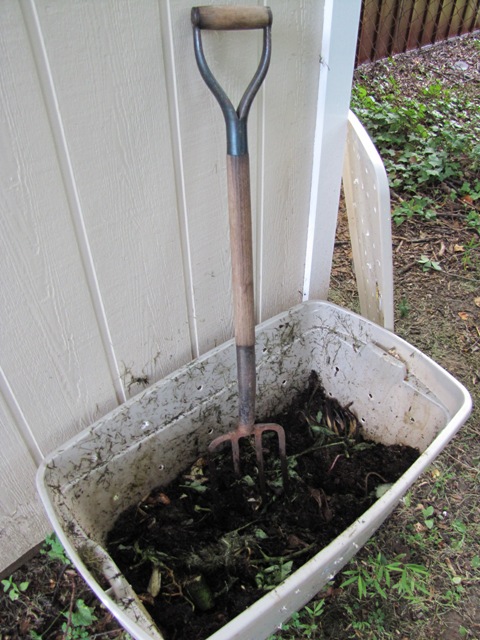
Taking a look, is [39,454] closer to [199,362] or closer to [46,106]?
[199,362]

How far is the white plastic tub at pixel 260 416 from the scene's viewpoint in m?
0.86

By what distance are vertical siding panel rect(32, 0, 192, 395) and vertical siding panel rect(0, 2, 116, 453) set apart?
0.04 meters

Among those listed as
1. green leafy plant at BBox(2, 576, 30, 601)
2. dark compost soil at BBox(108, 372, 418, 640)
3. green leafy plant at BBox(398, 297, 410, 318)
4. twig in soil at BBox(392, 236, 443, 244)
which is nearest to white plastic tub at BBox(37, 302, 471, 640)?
dark compost soil at BBox(108, 372, 418, 640)

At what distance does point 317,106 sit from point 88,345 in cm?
74

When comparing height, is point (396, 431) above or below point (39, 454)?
below

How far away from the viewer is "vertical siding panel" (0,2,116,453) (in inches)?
28.6

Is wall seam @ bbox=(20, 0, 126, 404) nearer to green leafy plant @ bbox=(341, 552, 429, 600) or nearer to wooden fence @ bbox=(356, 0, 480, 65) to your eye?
green leafy plant @ bbox=(341, 552, 429, 600)

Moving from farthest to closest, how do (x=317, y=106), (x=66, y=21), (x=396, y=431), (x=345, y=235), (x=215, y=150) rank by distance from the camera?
(x=345, y=235) < (x=396, y=431) < (x=317, y=106) < (x=215, y=150) < (x=66, y=21)

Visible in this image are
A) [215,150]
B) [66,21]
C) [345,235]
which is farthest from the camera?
[345,235]

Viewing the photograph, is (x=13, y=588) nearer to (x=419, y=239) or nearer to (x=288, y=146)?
(x=288, y=146)

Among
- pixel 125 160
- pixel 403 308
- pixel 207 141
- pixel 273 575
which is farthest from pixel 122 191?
pixel 403 308

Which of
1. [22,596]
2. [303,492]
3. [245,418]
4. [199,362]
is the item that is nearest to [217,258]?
[199,362]

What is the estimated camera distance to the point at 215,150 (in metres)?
1.01

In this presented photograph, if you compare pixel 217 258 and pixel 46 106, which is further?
pixel 217 258
